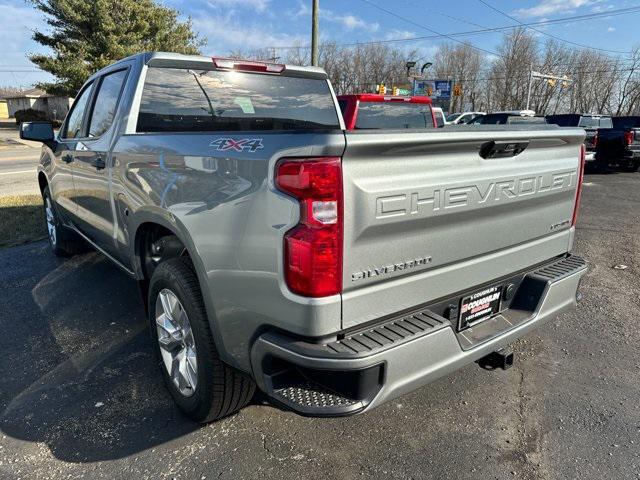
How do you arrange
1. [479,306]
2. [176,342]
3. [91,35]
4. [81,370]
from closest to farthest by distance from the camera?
[479,306], [176,342], [81,370], [91,35]

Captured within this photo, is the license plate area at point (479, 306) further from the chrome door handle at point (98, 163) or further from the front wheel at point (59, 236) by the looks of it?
the front wheel at point (59, 236)

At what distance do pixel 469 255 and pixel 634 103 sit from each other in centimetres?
7366

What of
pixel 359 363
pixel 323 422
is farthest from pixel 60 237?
pixel 359 363

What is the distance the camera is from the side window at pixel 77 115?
426cm

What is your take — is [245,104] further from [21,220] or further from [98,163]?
[21,220]

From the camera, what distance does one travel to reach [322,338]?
6.16 ft

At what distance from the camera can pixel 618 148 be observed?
14.4 meters

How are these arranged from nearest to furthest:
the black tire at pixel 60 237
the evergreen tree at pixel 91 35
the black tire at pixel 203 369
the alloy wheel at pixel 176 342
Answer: the black tire at pixel 203 369 → the alloy wheel at pixel 176 342 → the black tire at pixel 60 237 → the evergreen tree at pixel 91 35

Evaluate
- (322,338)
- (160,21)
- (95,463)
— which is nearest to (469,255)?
(322,338)

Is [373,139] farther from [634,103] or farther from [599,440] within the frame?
[634,103]

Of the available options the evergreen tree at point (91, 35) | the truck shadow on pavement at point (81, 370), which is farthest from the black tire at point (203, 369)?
the evergreen tree at point (91, 35)

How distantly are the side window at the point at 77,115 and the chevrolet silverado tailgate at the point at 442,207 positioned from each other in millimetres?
3305

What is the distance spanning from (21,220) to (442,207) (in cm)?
732

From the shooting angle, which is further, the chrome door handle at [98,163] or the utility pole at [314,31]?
the utility pole at [314,31]
